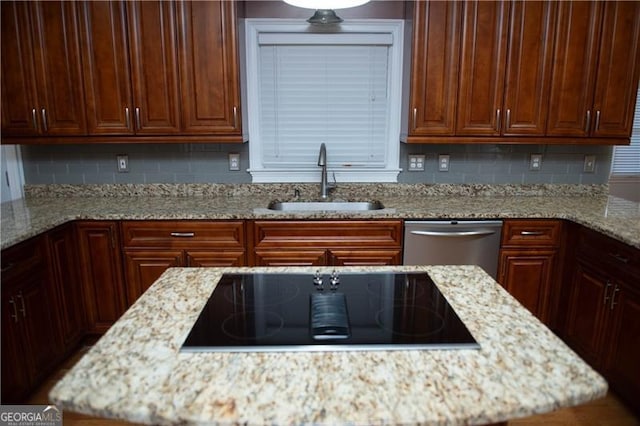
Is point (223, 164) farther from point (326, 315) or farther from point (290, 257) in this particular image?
point (326, 315)

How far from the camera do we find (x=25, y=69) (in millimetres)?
2635

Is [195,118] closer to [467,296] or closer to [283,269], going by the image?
[283,269]

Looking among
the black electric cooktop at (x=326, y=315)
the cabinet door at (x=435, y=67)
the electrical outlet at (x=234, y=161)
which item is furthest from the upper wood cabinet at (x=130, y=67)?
the black electric cooktop at (x=326, y=315)

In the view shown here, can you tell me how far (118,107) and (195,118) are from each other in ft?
1.63

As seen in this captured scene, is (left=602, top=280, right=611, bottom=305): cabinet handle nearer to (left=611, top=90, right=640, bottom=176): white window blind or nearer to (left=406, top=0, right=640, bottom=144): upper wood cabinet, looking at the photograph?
(left=406, top=0, right=640, bottom=144): upper wood cabinet

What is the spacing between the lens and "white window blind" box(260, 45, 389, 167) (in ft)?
9.91

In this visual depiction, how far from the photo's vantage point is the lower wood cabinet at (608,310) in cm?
204

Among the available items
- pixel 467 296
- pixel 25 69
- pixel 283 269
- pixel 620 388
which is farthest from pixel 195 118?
pixel 620 388

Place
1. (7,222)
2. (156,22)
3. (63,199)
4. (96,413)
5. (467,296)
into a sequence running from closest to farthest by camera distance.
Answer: (96,413)
(467,296)
(7,222)
(156,22)
(63,199)

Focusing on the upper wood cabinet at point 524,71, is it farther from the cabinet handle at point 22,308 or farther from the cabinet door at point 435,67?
the cabinet handle at point 22,308

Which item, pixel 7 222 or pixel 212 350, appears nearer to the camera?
pixel 212 350

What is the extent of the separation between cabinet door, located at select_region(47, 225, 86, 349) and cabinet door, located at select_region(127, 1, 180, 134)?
0.82 metres

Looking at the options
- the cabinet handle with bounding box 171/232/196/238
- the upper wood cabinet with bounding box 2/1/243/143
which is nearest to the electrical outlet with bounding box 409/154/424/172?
the upper wood cabinet with bounding box 2/1/243/143

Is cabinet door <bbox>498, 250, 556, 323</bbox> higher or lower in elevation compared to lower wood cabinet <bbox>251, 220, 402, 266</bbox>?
lower
